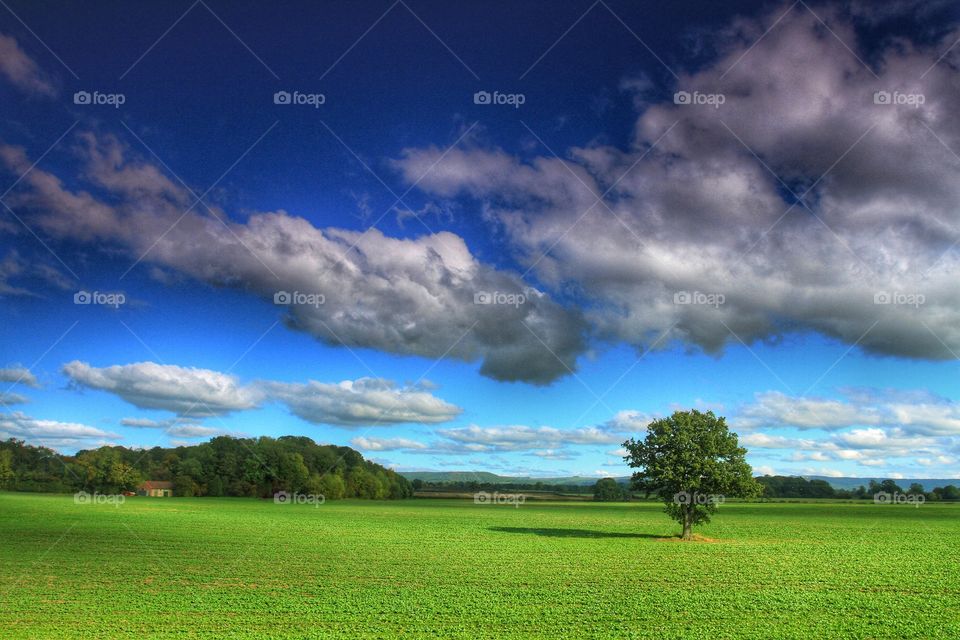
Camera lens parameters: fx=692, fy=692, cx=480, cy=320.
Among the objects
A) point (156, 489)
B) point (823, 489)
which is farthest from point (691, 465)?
point (823, 489)

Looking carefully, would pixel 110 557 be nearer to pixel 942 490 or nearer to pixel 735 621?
pixel 735 621

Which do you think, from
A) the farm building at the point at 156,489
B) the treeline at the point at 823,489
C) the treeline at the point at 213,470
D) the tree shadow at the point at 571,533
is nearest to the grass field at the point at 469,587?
the tree shadow at the point at 571,533

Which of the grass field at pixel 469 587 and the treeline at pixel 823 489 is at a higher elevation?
the treeline at pixel 823 489

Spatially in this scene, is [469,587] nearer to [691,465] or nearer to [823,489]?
[691,465]

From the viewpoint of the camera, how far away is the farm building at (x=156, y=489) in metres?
155

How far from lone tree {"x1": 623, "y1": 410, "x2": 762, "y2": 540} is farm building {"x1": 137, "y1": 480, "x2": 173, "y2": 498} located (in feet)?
442

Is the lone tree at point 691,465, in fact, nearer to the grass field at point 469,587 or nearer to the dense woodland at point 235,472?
the grass field at point 469,587

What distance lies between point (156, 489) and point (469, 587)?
149m

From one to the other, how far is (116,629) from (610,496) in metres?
153

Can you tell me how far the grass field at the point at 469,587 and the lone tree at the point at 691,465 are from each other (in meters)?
3.25

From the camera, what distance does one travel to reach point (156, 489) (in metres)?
157

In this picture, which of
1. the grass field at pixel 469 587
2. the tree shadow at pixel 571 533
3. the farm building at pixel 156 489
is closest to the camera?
the grass field at pixel 469 587

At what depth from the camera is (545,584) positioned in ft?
99.7

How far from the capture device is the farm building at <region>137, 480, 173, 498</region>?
15512 cm
